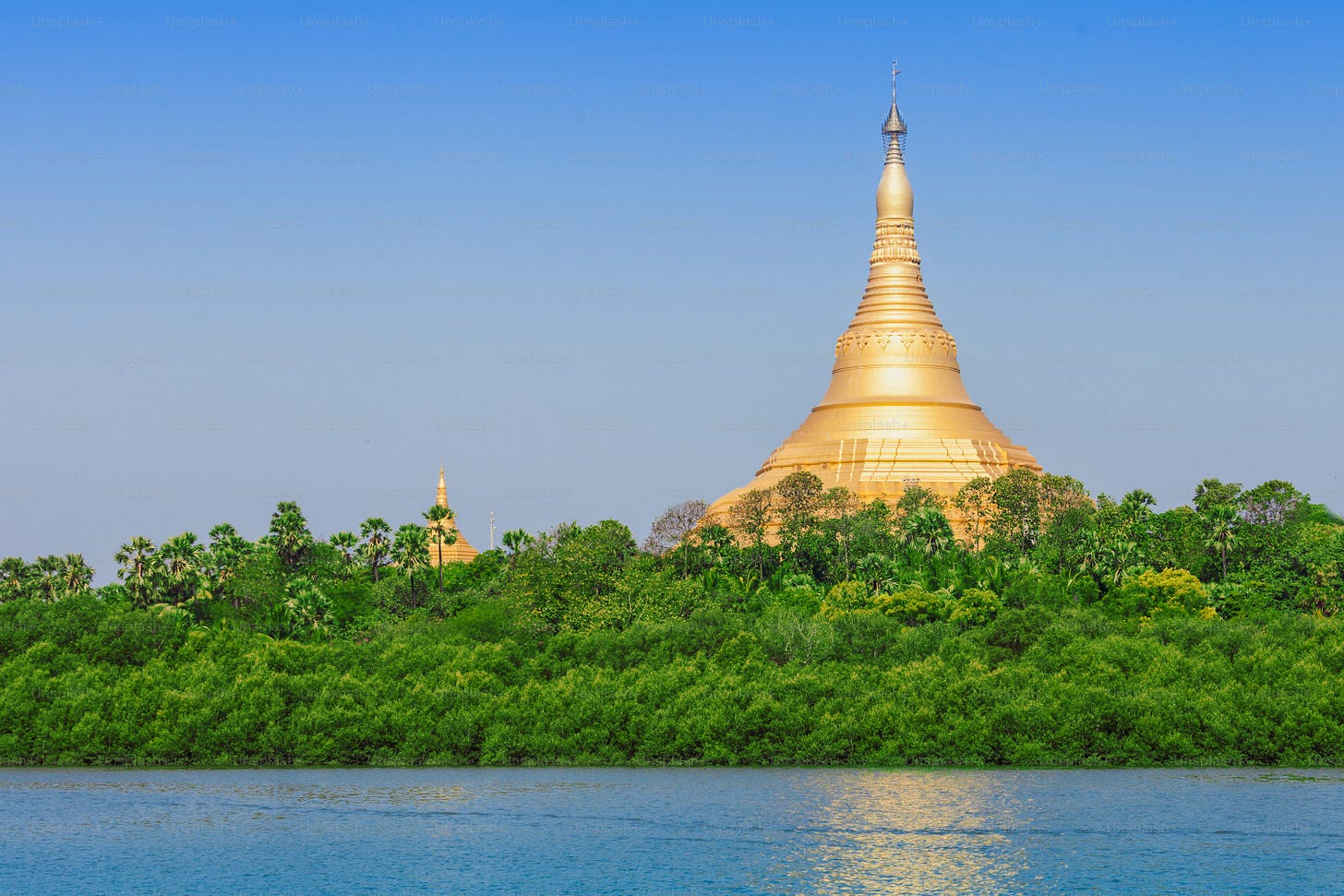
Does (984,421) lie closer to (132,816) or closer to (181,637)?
(181,637)

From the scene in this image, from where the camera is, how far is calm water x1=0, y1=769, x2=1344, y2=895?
36906 mm

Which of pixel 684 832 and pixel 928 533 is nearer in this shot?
pixel 684 832

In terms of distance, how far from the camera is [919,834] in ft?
133

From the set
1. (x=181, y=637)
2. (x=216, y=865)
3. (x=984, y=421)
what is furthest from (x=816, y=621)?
(x=984, y=421)

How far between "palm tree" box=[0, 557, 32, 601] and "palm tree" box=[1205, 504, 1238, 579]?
129 feet

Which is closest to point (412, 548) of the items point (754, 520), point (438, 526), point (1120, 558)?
point (438, 526)

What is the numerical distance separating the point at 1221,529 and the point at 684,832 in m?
31.7

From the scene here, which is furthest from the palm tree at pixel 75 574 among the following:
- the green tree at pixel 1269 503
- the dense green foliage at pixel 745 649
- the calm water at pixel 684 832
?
the green tree at pixel 1269 503

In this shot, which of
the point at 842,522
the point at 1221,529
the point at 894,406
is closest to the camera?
the point at 1221,529

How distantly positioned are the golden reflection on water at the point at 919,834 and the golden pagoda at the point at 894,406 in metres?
35.7

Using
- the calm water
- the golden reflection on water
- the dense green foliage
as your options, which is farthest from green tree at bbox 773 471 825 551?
the golden reflection on water

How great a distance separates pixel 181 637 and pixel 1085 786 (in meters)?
27.2

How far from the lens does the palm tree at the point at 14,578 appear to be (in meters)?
70.9

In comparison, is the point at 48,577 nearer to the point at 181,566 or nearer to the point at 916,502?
the point at 181,566
